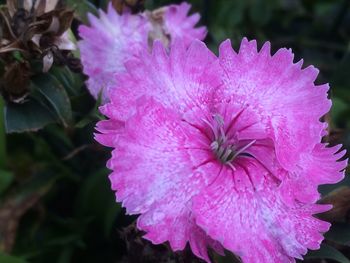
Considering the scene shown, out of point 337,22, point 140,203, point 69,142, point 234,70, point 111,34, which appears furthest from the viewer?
point 337,22

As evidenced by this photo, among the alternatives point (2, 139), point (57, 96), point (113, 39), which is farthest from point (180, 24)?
point (2, 139)

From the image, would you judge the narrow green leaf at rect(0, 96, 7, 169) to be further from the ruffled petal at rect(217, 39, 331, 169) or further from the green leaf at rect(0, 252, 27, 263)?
the ruffled petal at rect(217, 39, 331, 169)

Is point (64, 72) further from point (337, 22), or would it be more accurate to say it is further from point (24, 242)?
point (337, 22)

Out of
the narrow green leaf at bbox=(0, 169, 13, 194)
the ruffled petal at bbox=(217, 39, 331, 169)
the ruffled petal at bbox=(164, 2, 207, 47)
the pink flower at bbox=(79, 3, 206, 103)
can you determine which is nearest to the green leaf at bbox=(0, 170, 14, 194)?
the narrow green leaf at bbox=(0, 169, 13, 194)

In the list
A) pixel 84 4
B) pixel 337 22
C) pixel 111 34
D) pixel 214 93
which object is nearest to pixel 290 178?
pixel 214 93

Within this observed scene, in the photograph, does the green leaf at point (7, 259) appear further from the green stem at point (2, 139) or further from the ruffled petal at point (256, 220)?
the ruffled petal at point (256, 220)

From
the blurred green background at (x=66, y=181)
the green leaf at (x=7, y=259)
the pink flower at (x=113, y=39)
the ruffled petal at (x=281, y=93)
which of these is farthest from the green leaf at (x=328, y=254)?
the green leaf at (x=7, y=259)
